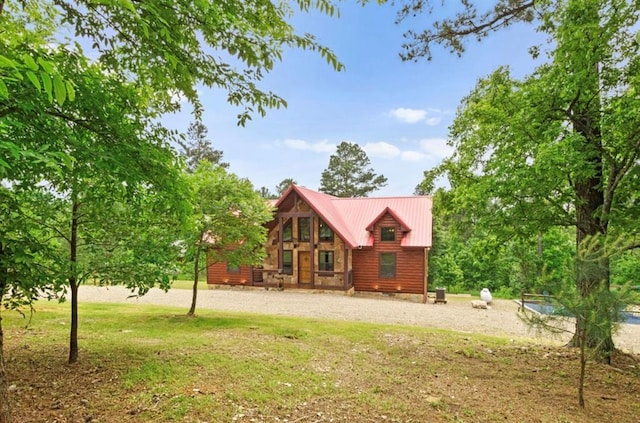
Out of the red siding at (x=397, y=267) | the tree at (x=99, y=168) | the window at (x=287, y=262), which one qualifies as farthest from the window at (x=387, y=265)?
the tree at (x=99, y=168)

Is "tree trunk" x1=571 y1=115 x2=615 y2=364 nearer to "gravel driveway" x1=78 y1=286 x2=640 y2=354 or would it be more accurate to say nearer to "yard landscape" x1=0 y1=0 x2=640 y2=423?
"yard landscape" x1=0 y1=0 x2=640 y2=423

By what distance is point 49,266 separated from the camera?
4.15m

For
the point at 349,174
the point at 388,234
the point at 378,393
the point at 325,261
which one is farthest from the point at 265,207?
the point at 349,174

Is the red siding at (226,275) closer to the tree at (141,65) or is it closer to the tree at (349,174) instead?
the tree at (141,65)

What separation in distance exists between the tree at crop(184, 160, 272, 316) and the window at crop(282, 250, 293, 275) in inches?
337

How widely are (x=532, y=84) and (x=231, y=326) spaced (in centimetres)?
855

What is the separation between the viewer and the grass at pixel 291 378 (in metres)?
3.87

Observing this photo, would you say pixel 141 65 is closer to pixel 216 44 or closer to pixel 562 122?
pixel 216 44

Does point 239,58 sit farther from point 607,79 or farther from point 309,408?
point 607,79

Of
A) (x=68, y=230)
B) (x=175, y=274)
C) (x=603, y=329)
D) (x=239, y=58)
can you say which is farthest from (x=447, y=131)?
(x=68, y=230)

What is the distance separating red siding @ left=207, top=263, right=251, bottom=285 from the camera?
2005cm

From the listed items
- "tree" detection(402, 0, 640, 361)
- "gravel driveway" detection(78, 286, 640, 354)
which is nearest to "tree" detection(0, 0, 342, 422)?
"tree" detection(402, 0, 640, 361)

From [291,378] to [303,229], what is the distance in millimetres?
14776

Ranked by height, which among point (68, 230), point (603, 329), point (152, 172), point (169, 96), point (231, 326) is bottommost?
point (231, 326)
